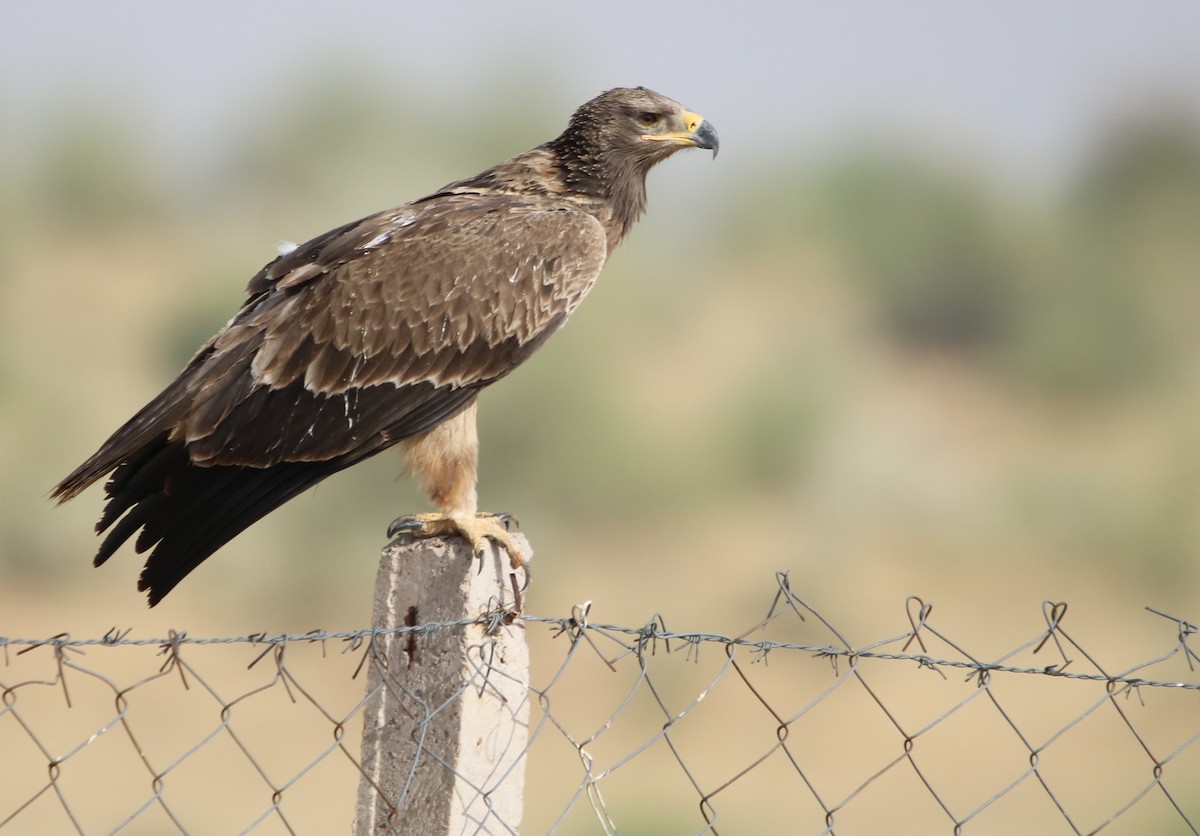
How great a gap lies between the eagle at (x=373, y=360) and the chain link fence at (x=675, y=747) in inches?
191

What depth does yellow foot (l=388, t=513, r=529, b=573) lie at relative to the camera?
4652mm

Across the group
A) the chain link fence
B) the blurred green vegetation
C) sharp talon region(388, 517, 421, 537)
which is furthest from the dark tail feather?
the blurred green vegetation

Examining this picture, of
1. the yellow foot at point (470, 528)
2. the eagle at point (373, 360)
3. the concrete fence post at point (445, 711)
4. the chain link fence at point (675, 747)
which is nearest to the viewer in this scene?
the concrete fence post at point (445, 711)

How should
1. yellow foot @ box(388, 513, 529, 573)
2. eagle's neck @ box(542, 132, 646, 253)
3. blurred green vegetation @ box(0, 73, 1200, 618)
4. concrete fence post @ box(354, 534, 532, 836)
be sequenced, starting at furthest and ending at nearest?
blurred green vegetation @ box(0, 73, 1200, 618)
eagle's neck @ box(542, 132, 646, 253)
yellow foot @ box(388, 513, 529, 573)
concrete fence post @ box(354, 534, 532, 836)

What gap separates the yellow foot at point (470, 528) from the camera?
15.3 ft

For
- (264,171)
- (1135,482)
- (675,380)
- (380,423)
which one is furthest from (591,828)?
(264,171)

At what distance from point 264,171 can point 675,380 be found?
10242mm

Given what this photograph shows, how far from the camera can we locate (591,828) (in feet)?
36.3

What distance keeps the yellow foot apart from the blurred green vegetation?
10.3m

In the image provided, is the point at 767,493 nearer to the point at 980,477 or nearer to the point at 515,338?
the point at 980,477

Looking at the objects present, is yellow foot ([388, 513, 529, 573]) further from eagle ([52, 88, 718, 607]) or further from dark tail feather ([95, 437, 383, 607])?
dark tail feather ([95, 437, 383, 607])

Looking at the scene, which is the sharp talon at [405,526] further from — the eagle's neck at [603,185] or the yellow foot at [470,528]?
the eagle's neck at [603,185]

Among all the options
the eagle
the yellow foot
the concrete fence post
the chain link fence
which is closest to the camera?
Result: the concrete fence post

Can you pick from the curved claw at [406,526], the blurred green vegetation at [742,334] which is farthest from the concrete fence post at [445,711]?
the blurred green vegetation at [742,334]
